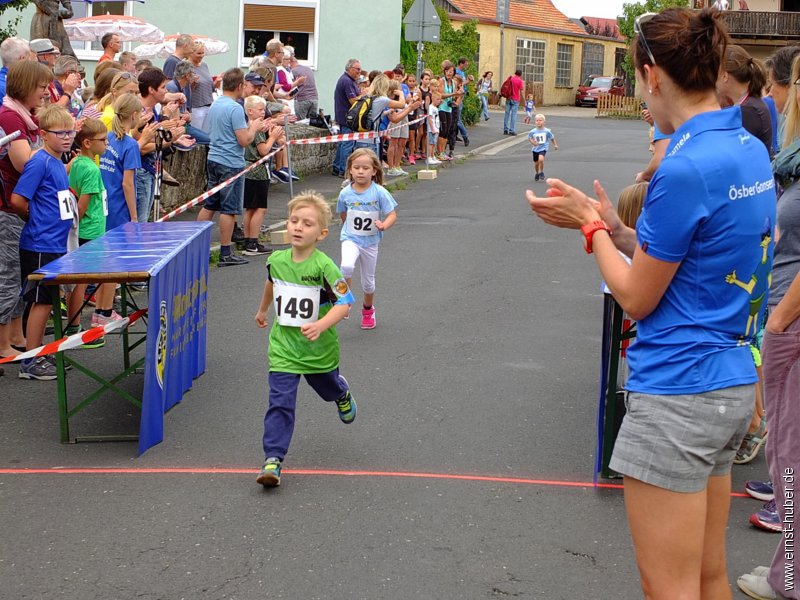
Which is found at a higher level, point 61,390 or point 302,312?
point 302,312

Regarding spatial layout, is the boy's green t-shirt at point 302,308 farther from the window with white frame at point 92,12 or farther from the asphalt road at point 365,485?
the window with white frame at point 92,12

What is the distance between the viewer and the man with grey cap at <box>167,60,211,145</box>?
549 inches

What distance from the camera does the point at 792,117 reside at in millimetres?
4750

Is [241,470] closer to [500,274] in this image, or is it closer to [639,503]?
[639,503]

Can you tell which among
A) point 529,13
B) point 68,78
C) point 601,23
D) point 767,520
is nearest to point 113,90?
point 68,78

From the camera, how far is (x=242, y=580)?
4.57 metres

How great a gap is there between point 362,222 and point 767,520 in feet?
16.1

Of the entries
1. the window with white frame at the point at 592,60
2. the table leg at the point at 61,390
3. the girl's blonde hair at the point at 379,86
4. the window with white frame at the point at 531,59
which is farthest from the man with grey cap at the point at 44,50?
the window with white frame at the point at 592,60

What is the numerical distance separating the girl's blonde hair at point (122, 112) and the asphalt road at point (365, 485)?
173 cm

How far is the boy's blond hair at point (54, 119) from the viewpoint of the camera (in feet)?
25.1

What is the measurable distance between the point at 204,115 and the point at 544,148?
7.08 meters

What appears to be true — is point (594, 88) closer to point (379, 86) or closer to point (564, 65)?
point (564, 65)

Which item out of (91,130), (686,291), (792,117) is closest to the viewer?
(686,291)

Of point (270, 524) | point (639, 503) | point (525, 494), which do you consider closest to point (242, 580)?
point (270, 524)
